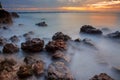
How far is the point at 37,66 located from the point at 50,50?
13.6 ft

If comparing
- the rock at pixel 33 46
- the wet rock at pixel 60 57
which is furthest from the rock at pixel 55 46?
the wet rock at pixel 60 57

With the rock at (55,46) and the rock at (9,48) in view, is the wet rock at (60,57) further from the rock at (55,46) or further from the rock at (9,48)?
the rock at (9,48)

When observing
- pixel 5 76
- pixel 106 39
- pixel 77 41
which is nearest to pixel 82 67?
pixel 5 76

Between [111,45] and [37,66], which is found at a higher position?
[37,66]

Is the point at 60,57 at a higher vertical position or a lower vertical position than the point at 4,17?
higher

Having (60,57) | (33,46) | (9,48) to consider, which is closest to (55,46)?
(33,46)

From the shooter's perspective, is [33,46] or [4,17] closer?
[33,46]

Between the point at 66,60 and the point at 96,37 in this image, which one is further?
the point at 96,37

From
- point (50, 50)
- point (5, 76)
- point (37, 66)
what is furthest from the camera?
point (50, 50)

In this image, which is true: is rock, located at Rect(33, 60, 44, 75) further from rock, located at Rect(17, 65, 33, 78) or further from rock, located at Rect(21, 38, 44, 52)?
rock, located at Rect(21, 38, 44, 52)

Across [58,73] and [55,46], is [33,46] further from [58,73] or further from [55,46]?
[58,73]

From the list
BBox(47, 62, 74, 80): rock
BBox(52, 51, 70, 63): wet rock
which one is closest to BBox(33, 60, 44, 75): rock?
BBox(47, 62, 74, 80): rock

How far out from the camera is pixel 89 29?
83.7 feet

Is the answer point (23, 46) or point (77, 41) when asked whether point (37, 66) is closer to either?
point (23, 46)
